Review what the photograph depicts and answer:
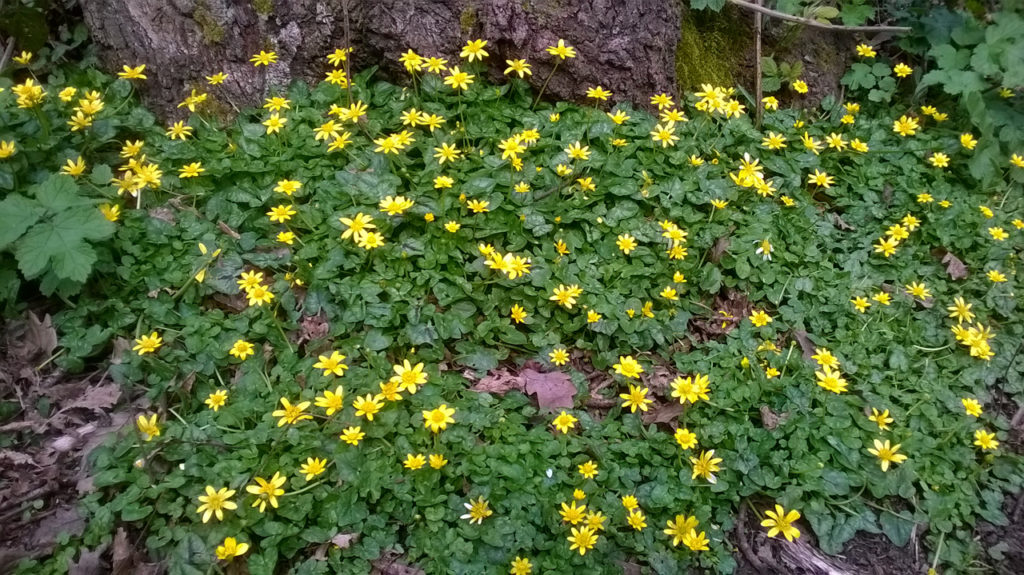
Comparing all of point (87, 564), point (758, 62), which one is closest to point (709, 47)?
point (758, 62)

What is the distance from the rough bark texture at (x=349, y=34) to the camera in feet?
10.5

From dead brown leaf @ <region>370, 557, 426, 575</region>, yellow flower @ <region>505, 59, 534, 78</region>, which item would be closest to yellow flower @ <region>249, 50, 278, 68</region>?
yellow flower @ <region>505, 59, 534, 78</region>

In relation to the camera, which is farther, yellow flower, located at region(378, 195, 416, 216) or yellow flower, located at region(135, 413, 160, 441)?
yellow flower, located at region(378, 195, 416, 216)

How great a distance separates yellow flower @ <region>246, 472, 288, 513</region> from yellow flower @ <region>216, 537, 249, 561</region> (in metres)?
0.12

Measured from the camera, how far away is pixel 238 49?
10.6 ft

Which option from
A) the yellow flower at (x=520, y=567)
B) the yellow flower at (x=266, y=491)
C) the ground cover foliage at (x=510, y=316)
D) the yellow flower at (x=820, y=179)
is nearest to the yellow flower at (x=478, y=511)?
the ground cover foliage at (x=510, y=316)

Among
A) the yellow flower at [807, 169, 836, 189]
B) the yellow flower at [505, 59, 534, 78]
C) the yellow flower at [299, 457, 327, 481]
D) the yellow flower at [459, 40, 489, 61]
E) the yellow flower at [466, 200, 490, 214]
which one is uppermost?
the yellow flower at [459, 40, 489, 61]

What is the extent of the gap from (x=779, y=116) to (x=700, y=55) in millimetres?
527

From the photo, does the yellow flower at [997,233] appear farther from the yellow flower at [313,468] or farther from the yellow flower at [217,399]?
the yellow flower at [217,399]

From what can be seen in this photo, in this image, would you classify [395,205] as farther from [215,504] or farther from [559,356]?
[215,504]

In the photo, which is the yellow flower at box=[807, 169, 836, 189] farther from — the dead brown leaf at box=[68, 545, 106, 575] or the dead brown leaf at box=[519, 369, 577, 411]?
the dead brown leaf at box=[68, 545, 106, 575]

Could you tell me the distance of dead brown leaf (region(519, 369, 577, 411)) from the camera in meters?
2.52

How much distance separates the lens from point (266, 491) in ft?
7.07

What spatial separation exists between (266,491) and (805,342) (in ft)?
6.93
